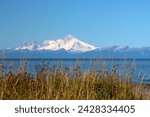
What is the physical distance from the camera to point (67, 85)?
9.83 metres

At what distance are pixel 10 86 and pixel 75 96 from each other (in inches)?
66.2

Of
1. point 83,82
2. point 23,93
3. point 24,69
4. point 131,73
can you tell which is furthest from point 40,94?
point 131,73

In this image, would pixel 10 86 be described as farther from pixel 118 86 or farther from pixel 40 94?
pixel 118 86

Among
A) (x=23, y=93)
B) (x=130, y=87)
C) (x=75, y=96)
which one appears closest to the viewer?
(x=75, y=96)

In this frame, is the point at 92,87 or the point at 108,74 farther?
the point at 108,74

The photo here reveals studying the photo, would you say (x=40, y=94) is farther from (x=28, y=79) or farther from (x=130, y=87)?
(x=130, y=87)

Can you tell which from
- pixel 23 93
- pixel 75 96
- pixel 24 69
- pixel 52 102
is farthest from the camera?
pixel 24 69

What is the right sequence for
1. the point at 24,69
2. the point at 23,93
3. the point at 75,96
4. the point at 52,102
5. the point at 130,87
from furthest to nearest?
the point at 24,69, the point at 130,87, the point at 23,93, the point at 75,96, the point at 52,102

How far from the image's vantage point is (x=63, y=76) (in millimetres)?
10477

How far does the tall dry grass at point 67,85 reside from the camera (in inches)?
359

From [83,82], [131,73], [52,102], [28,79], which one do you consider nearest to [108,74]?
[131,73]

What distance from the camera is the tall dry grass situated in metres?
9.12

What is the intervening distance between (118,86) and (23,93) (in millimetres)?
2222

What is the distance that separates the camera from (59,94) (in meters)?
8.99
